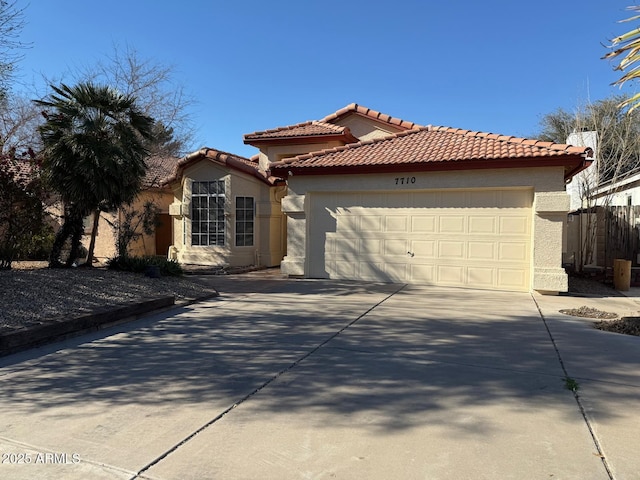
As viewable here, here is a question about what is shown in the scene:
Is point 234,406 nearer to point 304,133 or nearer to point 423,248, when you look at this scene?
point 423,248

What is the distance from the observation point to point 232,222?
50.8 feet

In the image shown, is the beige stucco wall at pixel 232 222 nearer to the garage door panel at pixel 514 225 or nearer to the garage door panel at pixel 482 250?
the garage door panel at pixel 482 250

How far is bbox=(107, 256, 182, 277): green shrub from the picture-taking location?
10891 mm

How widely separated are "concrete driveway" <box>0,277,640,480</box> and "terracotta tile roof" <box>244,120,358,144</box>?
1052 centimetres

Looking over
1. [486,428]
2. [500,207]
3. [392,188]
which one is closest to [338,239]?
[392,188]

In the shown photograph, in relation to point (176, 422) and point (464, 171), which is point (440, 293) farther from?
point (176, 422)

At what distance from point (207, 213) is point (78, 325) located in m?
9.64

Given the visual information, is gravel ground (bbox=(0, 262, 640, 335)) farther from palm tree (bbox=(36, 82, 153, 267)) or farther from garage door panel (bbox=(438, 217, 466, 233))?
garage door panel (bbox=(438, 217, 466, 233))

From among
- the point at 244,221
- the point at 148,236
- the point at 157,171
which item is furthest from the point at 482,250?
the point at 148,236

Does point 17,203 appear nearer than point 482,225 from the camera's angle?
Yes

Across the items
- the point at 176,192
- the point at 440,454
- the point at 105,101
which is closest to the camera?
the point at 440,454

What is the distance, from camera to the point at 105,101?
1036 centimetres

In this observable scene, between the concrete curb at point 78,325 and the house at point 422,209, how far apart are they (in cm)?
556

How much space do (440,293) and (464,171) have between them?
317 cm
